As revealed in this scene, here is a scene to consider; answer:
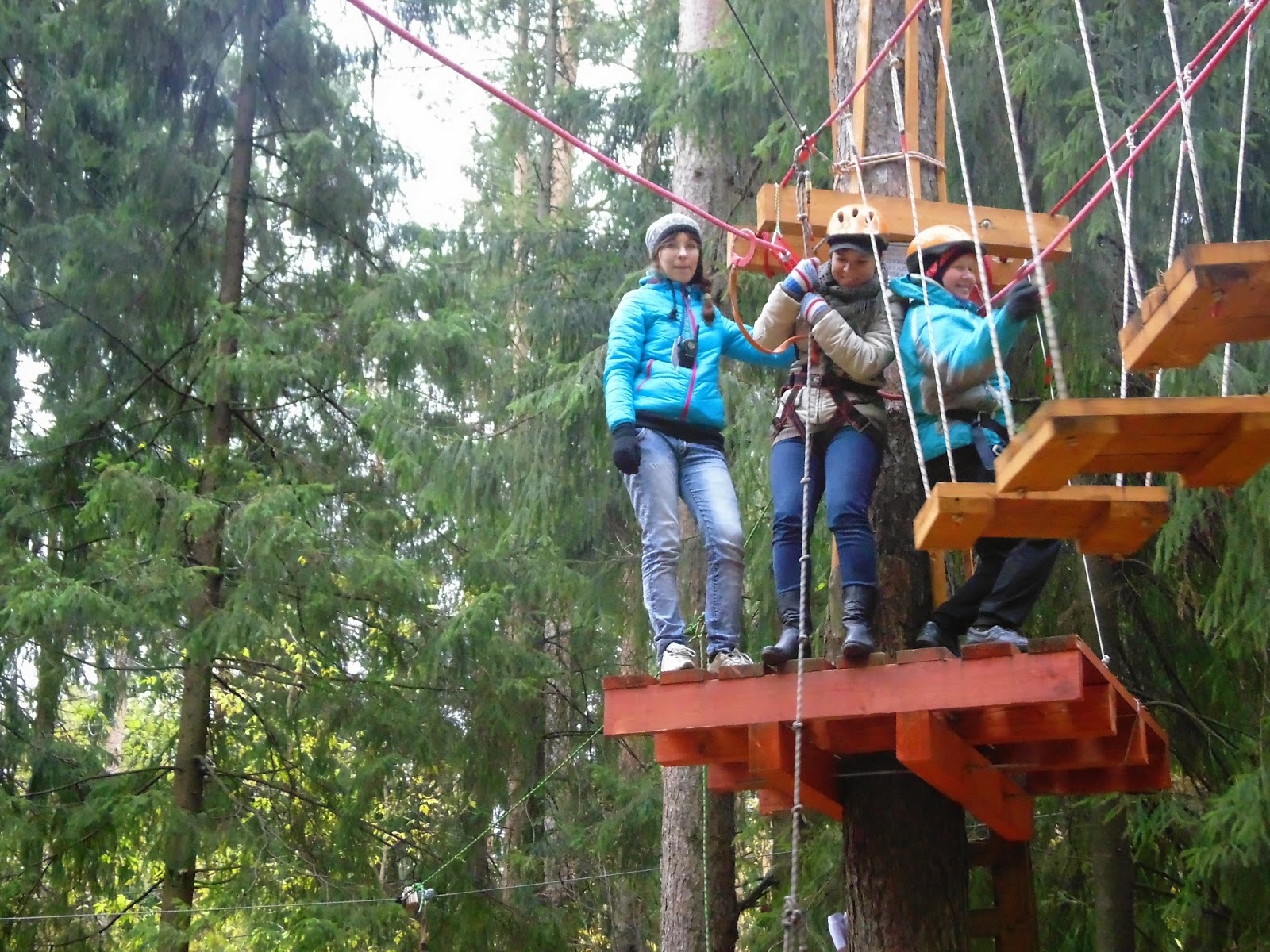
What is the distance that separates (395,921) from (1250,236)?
5941 millimetres

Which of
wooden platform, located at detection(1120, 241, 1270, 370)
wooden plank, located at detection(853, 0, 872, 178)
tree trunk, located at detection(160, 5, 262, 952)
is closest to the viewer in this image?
wooden platform, located at detection(1120, 241, 1270, 370)

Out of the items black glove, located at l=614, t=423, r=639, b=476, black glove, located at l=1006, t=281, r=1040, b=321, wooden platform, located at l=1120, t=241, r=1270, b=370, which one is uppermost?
black glove, located at l=1006, t=281, r=1040, b=321

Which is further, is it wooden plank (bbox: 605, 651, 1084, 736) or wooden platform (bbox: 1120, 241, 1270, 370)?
wooden plank (bbox: 605, 651, 1084, 736)

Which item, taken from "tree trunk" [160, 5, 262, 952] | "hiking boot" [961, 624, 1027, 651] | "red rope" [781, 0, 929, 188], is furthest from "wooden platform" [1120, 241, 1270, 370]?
"tree trunk" [160, 5, 262, 952]

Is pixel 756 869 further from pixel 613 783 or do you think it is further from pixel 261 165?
pixel 261 165

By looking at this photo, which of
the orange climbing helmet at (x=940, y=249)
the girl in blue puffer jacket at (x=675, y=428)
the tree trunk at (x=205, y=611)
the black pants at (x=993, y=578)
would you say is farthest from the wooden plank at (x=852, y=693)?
the tree trunk at (x=205, y=611)

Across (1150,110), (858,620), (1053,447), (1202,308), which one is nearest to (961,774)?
(858,620)

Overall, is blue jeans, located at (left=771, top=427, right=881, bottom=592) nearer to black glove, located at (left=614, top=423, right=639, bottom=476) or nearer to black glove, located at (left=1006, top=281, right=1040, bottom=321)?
black glove, located at (left=614, top=423, right=639, bottom=476)

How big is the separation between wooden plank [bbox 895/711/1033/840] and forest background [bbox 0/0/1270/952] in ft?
6.57

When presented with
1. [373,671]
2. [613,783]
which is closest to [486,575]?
[373,671]

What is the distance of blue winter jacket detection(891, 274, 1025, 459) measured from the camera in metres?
3.93

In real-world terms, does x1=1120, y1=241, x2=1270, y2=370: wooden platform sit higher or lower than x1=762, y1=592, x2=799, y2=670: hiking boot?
higher

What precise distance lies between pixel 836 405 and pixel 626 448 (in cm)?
62

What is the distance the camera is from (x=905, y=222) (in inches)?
189
